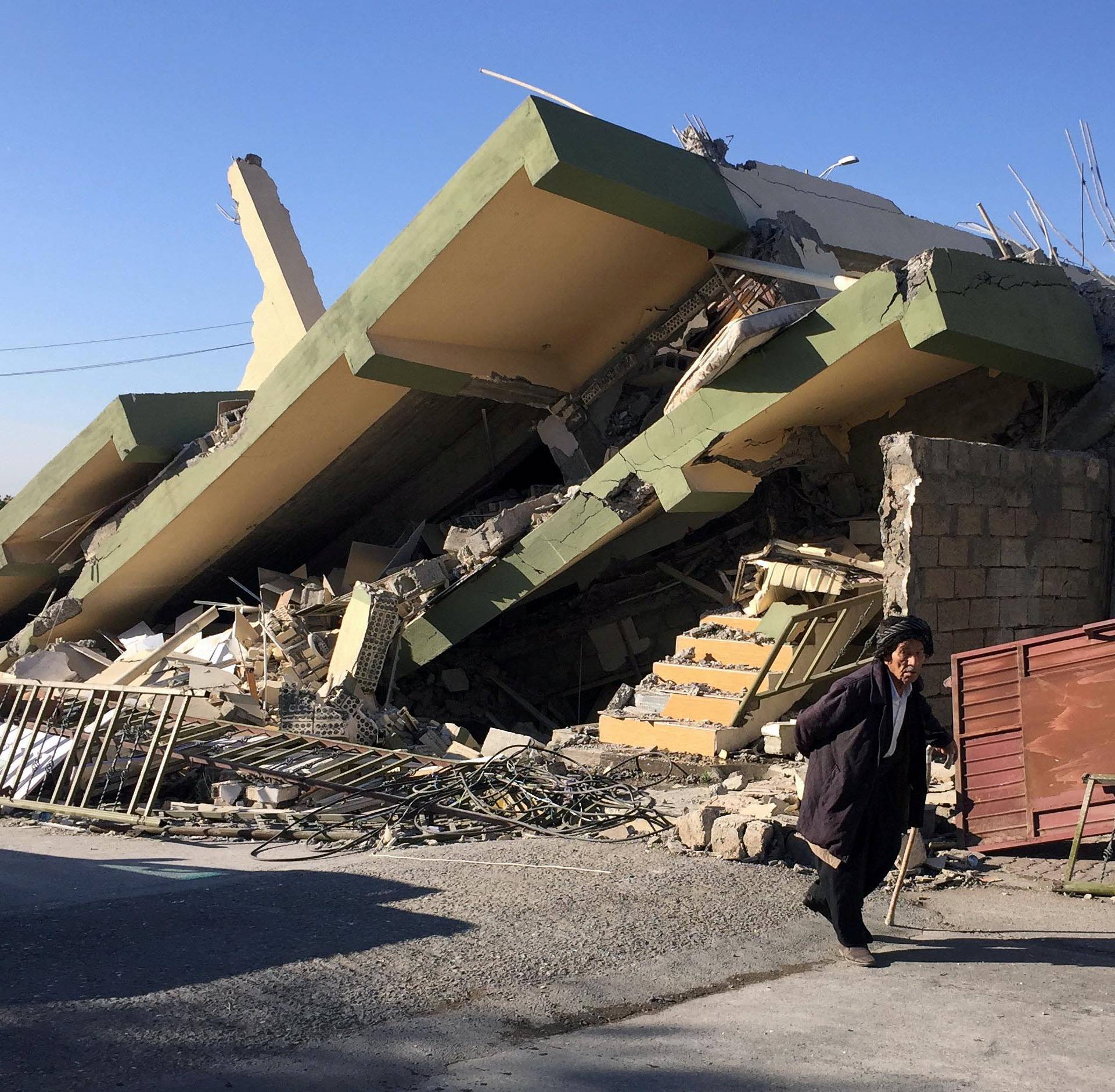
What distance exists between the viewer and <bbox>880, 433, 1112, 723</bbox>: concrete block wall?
783 cm

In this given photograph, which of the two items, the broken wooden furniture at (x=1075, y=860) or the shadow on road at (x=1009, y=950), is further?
the broken wooden furniture at (x=1075, y=860)

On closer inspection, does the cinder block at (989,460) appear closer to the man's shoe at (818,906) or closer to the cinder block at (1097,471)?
the cinder block at (1097,471)

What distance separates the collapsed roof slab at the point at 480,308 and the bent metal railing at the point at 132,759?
3.21 metres

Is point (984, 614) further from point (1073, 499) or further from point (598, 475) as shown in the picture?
point (598, 475)

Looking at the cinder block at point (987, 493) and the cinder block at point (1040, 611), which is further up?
the cinder block at point (987, 493)

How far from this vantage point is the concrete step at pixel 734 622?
9727 mm

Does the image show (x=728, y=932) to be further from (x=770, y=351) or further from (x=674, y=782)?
(x=770, y=351)

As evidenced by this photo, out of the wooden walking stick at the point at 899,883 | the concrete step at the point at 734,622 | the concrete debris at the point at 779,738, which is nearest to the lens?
the wooden walking stick at the point at 899,883

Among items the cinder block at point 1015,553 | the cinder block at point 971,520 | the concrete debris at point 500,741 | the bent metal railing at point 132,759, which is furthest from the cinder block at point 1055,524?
the bent metal railing at point 132,759

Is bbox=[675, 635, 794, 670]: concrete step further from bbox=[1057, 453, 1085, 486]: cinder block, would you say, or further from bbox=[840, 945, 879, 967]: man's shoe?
bbox=[840, 945, 879, 967]: man's shoe

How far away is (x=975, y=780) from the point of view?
6320 millimetres

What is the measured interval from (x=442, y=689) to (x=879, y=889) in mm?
8199

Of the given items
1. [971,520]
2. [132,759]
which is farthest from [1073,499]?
[132,759]

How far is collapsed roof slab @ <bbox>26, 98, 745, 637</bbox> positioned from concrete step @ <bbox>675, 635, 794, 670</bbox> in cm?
348
